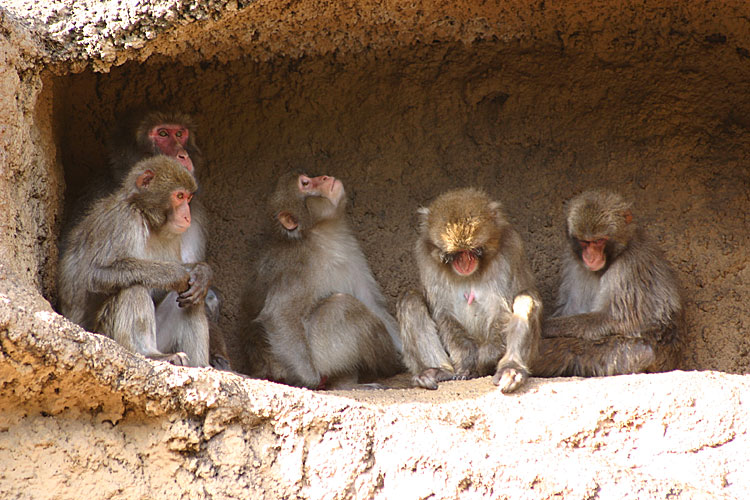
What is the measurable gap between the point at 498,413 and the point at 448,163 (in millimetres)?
2859

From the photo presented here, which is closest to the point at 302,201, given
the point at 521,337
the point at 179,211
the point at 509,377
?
the point at 179,211

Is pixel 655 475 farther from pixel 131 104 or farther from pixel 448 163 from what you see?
pixel 131 104

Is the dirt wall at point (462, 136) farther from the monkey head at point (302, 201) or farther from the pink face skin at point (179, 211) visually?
the pink face skin at point (179, 211)

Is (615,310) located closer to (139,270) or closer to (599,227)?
(599,227)

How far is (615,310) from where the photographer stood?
6.48 m

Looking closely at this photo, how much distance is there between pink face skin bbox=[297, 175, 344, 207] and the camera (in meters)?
6.95

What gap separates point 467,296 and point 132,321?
7.05 ft

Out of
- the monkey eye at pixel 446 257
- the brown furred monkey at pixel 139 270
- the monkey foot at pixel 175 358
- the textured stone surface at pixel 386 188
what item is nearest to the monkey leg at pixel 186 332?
the brown furred monkey at pixel 139 270

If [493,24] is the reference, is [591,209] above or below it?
below

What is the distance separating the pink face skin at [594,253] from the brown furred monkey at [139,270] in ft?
7.89

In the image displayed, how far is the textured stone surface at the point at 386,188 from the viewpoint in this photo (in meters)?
4.73

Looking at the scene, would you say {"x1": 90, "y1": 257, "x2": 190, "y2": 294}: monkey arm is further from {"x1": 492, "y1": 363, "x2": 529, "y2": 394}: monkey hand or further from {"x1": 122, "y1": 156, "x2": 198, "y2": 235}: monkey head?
{"x1": 492, "y1": 363, "x2": 529, "y2": 394}: monkey hand

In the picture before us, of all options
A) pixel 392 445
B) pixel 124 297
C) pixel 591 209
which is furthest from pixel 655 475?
pixel 124 297

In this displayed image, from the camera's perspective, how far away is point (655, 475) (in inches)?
204
